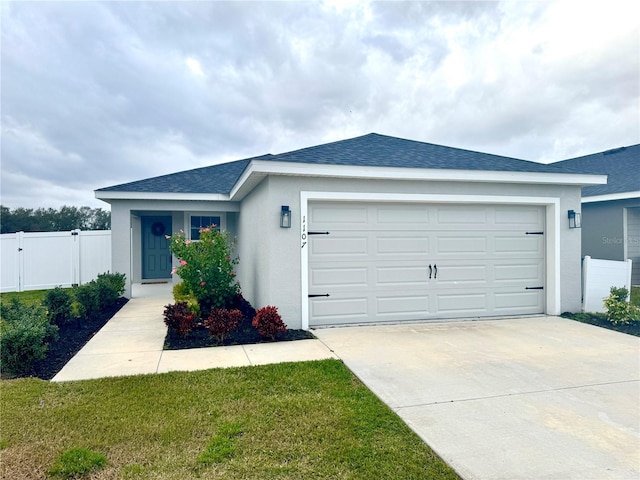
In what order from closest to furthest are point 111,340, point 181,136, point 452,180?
point 111,340, point 452,180, point 181,136

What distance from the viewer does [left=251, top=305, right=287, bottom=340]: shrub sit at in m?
5.76

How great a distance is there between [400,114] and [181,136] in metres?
8.55

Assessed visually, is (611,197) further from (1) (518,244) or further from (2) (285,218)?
(2) (285,218)

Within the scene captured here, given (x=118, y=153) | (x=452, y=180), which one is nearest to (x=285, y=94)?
(x=452, y=180)

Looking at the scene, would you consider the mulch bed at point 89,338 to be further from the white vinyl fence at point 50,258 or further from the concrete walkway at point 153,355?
the white vinyl fence at point 50,258

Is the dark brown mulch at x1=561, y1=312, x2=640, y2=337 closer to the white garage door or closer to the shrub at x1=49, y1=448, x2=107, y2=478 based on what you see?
the white garage door

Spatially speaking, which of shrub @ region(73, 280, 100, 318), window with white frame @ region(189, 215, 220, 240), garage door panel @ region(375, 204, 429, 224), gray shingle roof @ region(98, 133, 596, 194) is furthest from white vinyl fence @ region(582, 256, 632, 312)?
shrub @ region(73, 280, 100, 318)

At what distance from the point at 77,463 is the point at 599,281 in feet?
29.5

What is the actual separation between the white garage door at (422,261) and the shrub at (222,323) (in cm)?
147

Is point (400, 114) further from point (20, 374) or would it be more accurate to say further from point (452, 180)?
point (20, 374)

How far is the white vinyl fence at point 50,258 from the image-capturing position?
1145 cm

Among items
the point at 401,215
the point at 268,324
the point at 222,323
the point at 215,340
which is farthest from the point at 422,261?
the point at 215,340

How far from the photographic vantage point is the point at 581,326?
6.79m

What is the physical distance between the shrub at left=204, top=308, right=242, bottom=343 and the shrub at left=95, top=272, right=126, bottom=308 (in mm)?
3780
